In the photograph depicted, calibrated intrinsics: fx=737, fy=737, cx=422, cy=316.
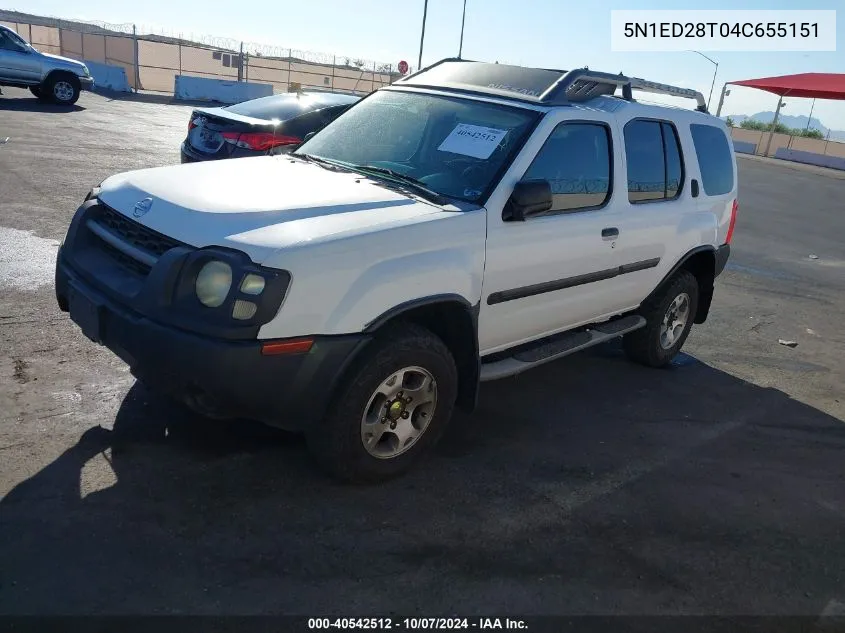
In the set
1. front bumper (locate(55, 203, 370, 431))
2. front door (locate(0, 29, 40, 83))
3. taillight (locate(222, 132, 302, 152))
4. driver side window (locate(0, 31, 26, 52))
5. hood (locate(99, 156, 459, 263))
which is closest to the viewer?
front bumper (locate(55, 203, 370, 431))

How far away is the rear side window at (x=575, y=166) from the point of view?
4.16 m

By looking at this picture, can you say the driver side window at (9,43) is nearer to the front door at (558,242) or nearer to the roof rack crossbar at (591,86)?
the roof rack crossbar at (591,86)

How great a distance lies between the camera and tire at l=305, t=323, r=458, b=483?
3.32 metres

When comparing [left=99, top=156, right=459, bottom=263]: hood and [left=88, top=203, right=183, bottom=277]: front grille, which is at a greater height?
[left=99, top=156, right=459, bottom=263]: hood

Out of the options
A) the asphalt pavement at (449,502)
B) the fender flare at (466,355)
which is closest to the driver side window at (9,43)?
the asphalt pavement at (449,502)

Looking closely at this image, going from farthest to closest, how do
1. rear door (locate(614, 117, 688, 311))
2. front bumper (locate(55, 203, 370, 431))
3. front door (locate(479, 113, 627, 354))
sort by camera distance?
rear door (locate(614, 117, 688, 311))
front door (locate(479, 113, 627, 354))
front bumper (locate(55, 203, 370, 431))

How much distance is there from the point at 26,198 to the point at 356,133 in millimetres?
5449

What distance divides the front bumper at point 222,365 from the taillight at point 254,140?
458cm

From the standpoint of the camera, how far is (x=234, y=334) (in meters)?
2.96

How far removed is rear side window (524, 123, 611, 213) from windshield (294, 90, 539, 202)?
0.19m

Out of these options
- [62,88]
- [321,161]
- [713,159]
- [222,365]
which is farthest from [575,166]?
[62,88]

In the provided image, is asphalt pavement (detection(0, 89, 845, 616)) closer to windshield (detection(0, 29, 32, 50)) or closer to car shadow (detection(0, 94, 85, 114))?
car shadow (detection(0, 94, 85, 114))

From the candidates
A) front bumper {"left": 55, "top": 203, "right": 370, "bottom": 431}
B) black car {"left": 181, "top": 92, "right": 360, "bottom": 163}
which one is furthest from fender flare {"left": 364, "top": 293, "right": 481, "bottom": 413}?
black car {"left": 181, "top": 92, "right": 360, "bottom": 163}

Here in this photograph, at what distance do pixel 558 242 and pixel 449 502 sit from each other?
1.61 metres
